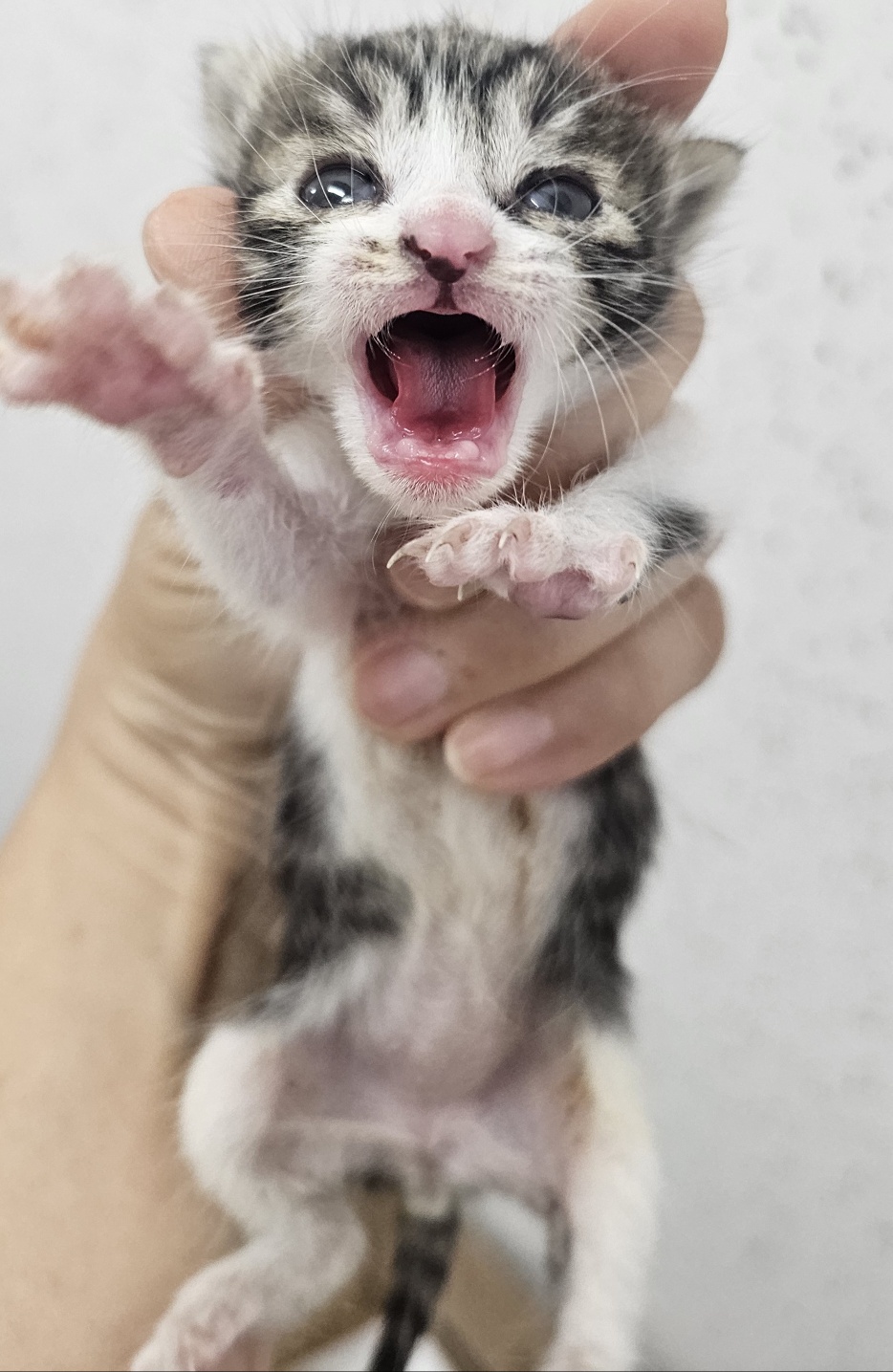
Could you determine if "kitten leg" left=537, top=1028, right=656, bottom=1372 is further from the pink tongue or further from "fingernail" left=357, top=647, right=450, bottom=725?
the pink tongue

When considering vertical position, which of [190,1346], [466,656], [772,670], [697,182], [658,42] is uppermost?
[658,42]

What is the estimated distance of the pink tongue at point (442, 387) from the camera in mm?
692

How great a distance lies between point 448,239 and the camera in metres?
0.61

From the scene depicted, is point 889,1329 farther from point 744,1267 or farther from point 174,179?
point 174,179

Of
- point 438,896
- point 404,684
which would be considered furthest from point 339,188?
point 438,896

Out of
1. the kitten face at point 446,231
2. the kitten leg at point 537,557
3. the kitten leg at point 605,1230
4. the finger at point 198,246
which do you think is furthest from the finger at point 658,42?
the kitten leg at point 605,1230

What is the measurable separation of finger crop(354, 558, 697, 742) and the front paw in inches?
7.9

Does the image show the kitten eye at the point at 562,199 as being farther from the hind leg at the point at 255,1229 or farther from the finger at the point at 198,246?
the hind leg at the point at 255,1229

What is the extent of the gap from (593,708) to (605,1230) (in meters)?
0.53

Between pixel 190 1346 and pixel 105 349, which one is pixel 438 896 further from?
pixel 105 349

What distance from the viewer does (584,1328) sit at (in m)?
0.89

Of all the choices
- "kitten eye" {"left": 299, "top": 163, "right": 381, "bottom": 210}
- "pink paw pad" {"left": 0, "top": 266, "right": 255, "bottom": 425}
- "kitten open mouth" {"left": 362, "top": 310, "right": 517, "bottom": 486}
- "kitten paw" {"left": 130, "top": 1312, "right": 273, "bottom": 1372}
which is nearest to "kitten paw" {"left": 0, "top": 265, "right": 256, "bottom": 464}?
"pink paw pad" {"left": 0, "top": 266, "right": 255, "bottom": 425}

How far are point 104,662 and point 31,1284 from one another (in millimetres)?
828

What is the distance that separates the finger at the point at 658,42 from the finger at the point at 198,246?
1.40 ft
